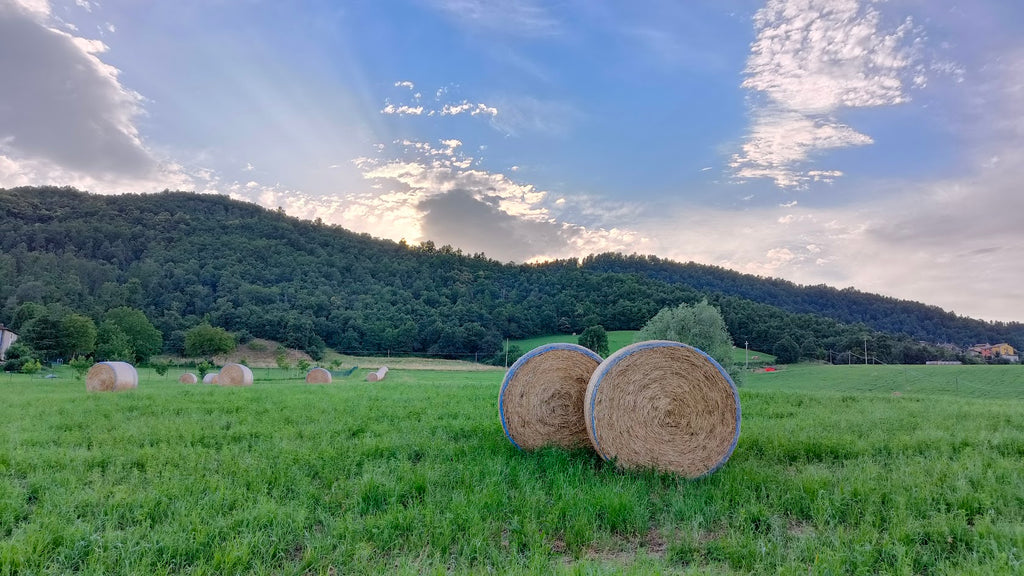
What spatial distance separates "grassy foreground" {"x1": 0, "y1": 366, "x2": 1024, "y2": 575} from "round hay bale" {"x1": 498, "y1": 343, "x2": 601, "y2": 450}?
37 centimetres

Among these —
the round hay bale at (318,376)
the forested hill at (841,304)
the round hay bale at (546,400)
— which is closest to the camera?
the round hay bale at (546,400)

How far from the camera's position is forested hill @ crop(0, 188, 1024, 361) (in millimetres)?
70875

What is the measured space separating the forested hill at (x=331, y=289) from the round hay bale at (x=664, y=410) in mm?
66425

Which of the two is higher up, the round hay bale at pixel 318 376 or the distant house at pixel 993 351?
the distant house at pixel 993 351

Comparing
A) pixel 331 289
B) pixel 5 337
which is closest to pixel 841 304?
pixel 331 289

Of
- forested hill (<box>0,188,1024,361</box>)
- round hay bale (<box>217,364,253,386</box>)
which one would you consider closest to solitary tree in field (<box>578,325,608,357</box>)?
forested hill (<box>0,188,1024,361</box>)

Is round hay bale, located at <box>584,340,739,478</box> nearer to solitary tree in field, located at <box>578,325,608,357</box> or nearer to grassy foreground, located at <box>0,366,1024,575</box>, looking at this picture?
grassy foreground, located at <box>0,366,1024,575</box>

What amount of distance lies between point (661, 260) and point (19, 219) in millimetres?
109027

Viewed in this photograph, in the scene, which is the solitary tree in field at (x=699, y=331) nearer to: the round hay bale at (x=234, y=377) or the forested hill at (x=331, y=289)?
the round hay bale at (x=234, y=377)

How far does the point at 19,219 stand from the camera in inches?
3216

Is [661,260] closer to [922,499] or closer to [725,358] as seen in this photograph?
[725,358]

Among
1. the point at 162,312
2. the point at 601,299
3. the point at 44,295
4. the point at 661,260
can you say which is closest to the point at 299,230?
the point at 162,312

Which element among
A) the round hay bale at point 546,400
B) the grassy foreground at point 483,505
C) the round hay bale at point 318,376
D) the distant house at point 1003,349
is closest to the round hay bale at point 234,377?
the round hay bale at point 318,376

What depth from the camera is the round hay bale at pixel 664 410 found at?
624 cm
